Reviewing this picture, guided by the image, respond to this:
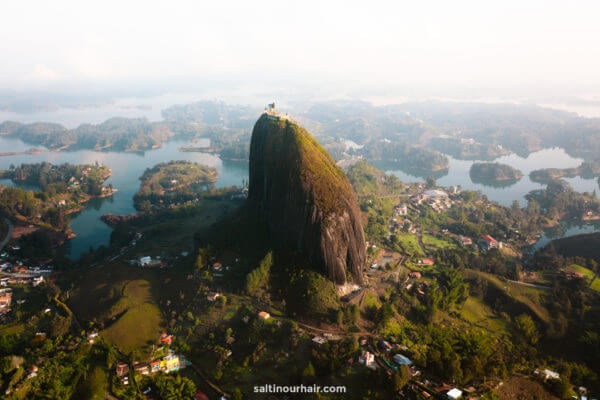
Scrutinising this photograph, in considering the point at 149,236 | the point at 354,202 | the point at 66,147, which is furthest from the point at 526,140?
the point at 66,147

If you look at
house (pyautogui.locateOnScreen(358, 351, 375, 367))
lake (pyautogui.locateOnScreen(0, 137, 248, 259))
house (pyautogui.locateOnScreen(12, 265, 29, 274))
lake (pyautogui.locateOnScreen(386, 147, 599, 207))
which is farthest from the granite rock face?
lake (pyautogui.locateOnScreen(386, 147, 599, 207))

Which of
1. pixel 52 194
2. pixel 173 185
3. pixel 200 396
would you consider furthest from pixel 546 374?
pixel 173 185

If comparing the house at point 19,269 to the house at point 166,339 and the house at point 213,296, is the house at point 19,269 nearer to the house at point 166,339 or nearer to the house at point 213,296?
the house at point 166,339

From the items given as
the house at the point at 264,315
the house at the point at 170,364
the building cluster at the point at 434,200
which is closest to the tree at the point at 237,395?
the house at the point at 170,364

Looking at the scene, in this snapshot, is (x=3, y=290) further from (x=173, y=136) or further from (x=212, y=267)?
(x=173, y=136)

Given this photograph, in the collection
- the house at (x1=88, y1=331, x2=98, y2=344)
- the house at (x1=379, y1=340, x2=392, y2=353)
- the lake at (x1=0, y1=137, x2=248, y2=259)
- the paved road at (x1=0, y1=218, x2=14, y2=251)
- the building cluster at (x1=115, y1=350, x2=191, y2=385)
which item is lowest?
the lake at (x1=0, y1=137, x2=248, y2=259)

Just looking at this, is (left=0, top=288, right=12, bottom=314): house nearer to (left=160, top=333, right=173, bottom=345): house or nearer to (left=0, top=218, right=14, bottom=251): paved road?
(left=0, top=218, right=14, bottom=251): paved road
